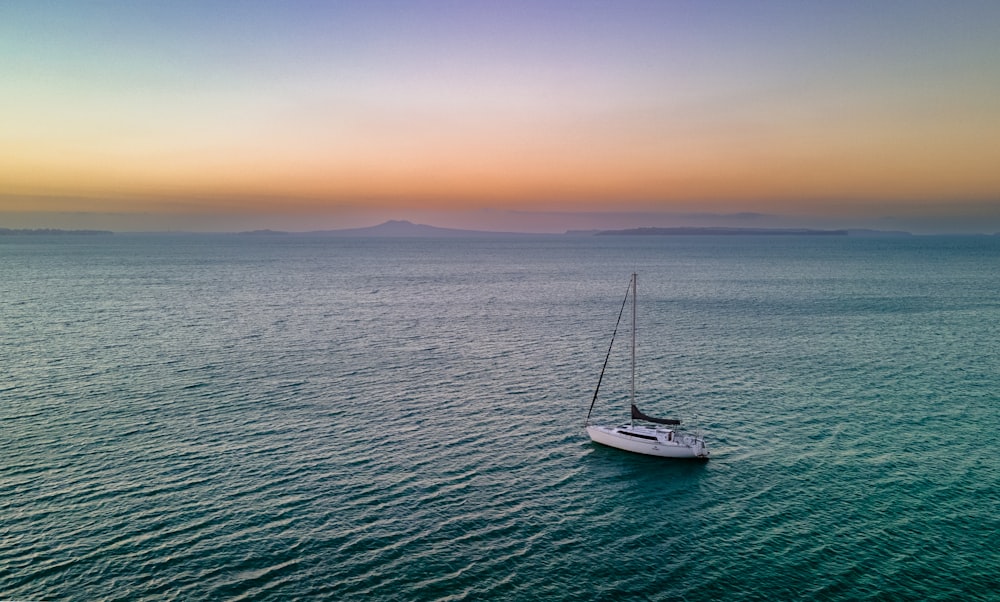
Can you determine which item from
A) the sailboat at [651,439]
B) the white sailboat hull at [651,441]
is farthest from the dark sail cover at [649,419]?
the white sailboat hull at [651,441]

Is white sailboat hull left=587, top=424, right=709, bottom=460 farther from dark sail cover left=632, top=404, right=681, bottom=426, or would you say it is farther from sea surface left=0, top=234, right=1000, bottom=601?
sea surface left=0, top=234, right=1000, bottom=601

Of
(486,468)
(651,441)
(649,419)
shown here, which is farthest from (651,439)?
(486,468)

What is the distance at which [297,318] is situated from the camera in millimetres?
110188

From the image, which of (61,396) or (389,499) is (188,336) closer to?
(61,396)

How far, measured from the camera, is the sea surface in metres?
31.9

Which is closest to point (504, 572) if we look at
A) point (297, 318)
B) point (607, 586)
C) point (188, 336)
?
point (607, 586)

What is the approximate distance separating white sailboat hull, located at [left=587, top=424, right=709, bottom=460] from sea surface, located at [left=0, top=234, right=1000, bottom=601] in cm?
147

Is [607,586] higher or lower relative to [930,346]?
lower

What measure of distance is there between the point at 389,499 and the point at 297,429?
16292mm

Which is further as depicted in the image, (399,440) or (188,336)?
(188,336)

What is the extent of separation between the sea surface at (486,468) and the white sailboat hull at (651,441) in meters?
1.47

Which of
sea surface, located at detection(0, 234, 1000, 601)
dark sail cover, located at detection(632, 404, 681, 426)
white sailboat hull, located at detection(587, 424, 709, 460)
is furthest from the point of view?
dark sail cover, located at detection(632, 404, 681, 426)

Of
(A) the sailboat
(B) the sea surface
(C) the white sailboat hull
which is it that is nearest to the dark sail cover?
(A) the sailboat

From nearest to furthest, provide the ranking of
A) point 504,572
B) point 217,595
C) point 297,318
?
point 217,595 < point 504,572 < point 297,318
